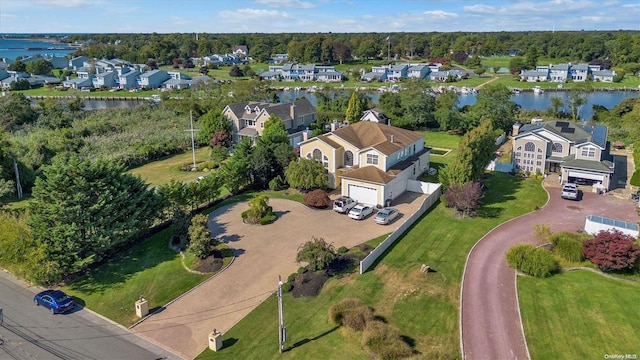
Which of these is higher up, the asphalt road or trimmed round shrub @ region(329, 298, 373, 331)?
trimmed round shrub @ region(329, 298, 373, 331)

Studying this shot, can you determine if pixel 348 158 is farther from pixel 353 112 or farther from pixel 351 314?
pixel 353 112

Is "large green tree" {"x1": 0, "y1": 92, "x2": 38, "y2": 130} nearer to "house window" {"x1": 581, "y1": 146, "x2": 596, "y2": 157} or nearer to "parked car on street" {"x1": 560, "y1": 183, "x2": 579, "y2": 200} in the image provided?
"parked car on street" {"x1": 560, "y1": 183, "x2": 579, "y2": 200}

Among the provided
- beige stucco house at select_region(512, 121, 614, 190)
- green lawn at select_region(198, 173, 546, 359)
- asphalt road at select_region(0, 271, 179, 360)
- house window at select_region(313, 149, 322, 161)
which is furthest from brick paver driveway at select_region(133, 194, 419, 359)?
beige stucco house at select_region(512, 121, 614, 190)

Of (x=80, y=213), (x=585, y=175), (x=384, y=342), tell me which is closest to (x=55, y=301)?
(x=80, y=213)

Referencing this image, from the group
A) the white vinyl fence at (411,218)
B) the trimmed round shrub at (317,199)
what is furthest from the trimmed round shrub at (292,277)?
the trimmed round shrub at (317,199)

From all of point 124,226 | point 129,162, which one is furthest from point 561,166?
point 129,162

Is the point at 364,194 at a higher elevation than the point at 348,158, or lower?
lower
